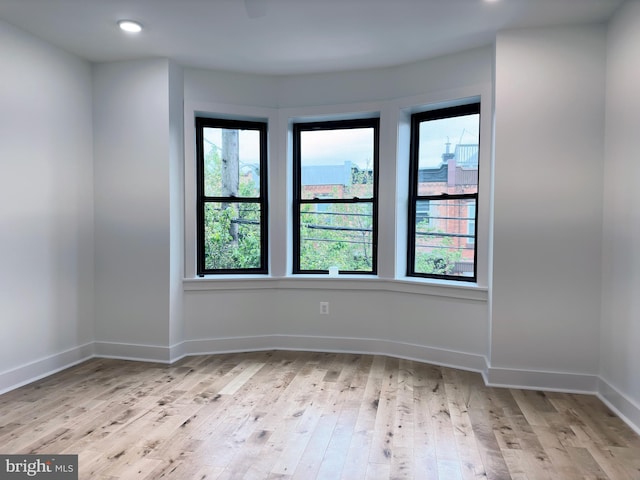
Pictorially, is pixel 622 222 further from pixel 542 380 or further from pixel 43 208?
pixel 43 208

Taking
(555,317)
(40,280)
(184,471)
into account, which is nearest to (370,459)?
(184,471)

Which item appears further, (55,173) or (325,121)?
(325,121)

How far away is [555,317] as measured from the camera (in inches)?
132

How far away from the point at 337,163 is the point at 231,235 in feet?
4.29

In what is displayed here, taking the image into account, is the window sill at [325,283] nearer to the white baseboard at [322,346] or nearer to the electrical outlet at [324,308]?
the electrical outlet at [324,308]

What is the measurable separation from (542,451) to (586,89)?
2.52m

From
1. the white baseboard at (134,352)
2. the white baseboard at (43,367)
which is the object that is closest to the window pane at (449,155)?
the white baseboard at (134,352)

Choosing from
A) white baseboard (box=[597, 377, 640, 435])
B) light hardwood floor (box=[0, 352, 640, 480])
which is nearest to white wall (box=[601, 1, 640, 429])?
white baseboard (box=[597, 377, 640, 435])

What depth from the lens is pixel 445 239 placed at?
4.09 metres

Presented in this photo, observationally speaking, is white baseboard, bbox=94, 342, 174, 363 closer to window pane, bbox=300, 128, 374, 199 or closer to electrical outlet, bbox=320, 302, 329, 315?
electrical outlet, bbox=320, 302, 329, 315

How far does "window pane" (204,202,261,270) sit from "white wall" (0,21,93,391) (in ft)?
3.56

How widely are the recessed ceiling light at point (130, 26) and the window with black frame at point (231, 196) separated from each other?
110 cm

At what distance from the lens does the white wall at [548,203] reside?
10.7 ft

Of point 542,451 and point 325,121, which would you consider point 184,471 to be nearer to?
point 542,451
